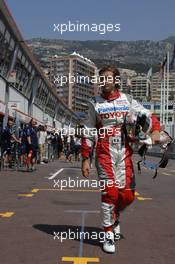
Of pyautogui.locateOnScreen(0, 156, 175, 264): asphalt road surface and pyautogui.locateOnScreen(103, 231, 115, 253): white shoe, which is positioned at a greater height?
pyautogui.locateOnScreen(103, 231, 115, 253): white shoe

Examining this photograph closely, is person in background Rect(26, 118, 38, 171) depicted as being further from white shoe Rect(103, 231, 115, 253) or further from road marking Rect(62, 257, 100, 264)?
road marking Rect(62, 257, 100, 264)

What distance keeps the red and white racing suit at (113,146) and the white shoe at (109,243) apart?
0.28 feet

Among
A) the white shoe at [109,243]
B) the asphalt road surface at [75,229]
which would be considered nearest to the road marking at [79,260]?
the asphalt road surface at [75,229]

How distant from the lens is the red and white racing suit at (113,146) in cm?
576

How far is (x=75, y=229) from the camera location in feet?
22.8

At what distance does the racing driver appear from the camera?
576 centimetres

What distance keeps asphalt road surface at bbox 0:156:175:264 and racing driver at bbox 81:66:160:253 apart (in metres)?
0.43

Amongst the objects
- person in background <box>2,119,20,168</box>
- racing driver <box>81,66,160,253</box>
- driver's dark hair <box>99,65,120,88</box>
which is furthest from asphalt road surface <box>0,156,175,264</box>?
person in background <box>2,119,20,168</box>

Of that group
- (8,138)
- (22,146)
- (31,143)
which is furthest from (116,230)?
(22,146)

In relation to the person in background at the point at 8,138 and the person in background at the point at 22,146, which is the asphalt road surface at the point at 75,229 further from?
the person in background at the point at 8,138

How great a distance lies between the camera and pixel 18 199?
10.2 m

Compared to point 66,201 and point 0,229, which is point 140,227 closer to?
point 0,229

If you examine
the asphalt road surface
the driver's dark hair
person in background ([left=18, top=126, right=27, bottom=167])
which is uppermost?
the driver's dark hair

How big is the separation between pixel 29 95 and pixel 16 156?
80.1 feet
